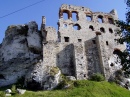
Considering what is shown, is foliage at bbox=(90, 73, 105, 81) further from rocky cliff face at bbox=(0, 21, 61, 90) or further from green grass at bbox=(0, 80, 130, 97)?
rocky cliff face at bbox=(0, 21, 61, 90)

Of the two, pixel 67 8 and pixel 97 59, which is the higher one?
pixel 67 8

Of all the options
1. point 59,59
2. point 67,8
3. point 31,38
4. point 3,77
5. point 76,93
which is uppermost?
point 67,8

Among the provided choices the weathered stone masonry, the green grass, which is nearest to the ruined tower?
the weathered stone masonry

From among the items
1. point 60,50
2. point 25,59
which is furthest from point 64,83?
point 25,59

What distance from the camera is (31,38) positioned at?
40.8 m

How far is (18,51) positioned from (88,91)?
602 inches

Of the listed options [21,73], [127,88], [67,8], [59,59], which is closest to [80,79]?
[59,59]

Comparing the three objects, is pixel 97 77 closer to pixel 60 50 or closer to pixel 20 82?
pixel 60 50

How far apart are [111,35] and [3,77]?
1951cm

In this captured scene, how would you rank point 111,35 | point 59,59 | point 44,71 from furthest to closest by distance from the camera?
point 111,35 → point 59,59 → point 44,71

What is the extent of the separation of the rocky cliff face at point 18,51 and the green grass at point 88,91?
8.66 meters

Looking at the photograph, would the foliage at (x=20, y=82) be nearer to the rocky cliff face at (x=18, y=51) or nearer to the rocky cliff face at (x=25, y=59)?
the rocky cliff face at (x=25, y=59)

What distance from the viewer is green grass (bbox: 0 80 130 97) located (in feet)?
95.1

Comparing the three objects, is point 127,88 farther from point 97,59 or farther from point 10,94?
point 10,94
